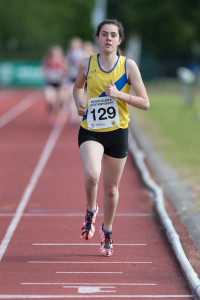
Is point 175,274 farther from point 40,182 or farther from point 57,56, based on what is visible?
point 57,56

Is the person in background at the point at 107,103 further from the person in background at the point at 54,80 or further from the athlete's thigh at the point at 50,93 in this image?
the athlete's thigh at the point at 50,93

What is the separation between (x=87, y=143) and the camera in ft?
22.3

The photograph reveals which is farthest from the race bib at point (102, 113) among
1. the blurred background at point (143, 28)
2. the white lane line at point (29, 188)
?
the blurred background at point (143, 28)

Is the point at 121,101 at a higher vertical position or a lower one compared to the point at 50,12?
lower

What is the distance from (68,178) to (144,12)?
5465cm

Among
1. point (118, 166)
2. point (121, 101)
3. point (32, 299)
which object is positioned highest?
point (121, 101)

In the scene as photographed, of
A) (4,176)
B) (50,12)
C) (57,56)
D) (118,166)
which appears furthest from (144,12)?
(118,166)

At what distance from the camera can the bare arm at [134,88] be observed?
6.57 meters

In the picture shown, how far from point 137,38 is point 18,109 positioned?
104ft

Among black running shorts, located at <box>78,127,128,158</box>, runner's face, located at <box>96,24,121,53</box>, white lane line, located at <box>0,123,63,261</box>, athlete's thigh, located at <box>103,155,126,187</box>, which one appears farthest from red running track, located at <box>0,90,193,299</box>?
runner's face, located at <box>96,24,121,53</box>

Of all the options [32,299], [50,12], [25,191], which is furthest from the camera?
[50,12]

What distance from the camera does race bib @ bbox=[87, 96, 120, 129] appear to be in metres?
6.77

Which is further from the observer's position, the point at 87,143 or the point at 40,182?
the point at 40,182

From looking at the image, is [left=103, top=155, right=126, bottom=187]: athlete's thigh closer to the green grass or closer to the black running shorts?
the black running shorts
